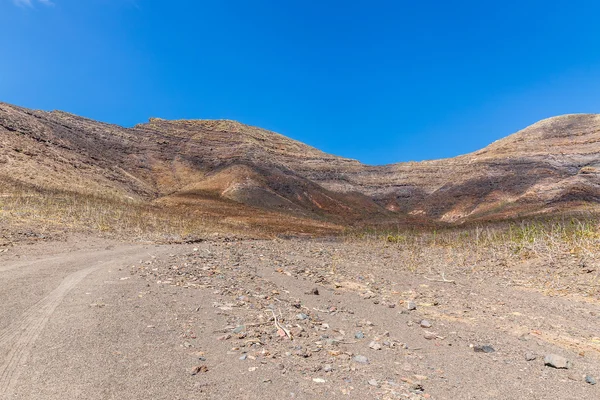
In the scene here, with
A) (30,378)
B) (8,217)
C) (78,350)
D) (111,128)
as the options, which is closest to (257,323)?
(78,350)

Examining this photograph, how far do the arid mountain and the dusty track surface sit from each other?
40.1 m

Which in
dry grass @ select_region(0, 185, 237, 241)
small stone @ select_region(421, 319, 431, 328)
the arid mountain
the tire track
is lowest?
small stone @ select_region(421, 319, 431, 328)

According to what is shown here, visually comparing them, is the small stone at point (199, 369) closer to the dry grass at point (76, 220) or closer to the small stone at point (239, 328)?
the small stone at point (239, 328)

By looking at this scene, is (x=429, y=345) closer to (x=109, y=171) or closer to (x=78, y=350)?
(x=78, y=350)

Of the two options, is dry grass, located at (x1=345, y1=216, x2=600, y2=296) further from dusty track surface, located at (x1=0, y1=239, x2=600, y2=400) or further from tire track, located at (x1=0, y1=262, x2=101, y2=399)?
tire track, located at (x1=0, y1=262, x2=101, y2=399)

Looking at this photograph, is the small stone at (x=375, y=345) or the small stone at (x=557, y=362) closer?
the small stone at (x=557, y=362)

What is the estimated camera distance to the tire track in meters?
3.83

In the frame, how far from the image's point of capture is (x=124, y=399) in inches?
139

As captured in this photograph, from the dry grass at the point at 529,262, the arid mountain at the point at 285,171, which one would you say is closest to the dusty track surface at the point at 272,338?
the dry grass at the point at 529,262

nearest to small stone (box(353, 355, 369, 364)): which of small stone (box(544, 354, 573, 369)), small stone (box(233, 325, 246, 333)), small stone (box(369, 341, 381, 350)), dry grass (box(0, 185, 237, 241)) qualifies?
small stone (box(369, 341, 381, 350))

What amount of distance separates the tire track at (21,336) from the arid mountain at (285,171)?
40.0 m

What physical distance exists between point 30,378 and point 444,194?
96.7m

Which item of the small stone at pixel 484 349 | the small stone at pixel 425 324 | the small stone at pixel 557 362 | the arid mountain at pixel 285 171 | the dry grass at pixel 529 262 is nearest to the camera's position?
the small stone at pixel 557 362

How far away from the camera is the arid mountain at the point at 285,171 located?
179 ft
